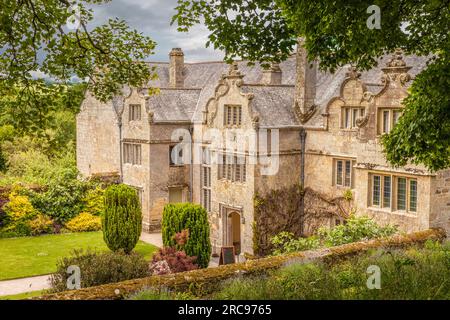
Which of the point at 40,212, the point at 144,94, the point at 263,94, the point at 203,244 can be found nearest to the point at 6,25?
the point at 203,244

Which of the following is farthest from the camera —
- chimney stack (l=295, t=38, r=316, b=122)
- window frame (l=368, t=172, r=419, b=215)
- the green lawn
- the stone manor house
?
chimney stack (l=295, t=38, r=316, b=122)

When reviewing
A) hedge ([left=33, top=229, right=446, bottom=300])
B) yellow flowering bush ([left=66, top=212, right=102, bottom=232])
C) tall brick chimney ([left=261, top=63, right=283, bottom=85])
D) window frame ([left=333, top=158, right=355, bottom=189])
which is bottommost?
yellow flowering bush ([left=66, top=212, right=102, bottom=232])

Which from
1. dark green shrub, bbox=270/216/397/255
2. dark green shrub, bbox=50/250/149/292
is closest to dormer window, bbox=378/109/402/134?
dark green shrub, bbox=270/216/397/255

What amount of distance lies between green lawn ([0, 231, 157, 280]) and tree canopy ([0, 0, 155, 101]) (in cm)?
1213

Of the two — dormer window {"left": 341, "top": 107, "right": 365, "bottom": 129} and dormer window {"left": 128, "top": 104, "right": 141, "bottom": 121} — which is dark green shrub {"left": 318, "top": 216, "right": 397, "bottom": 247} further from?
dormer window {"left": 128, "top": 104, "right": 141, "bottom": 121}

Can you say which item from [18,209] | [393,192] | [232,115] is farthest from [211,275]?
[18,209]

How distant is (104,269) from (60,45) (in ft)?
19.8

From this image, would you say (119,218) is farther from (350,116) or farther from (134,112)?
(350,116)

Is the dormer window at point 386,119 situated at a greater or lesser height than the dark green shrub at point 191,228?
greater

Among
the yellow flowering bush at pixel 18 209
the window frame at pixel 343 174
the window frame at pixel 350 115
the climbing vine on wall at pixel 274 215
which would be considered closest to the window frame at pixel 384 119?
the window frame at pixel 350 115

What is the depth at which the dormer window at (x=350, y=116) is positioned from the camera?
22172 millimetres

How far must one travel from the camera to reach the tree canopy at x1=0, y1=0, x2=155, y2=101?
10.9 m

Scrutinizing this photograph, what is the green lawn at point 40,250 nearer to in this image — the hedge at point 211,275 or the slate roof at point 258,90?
the slate roof at point 258,90

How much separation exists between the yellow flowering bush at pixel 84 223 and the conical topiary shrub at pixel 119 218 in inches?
274
